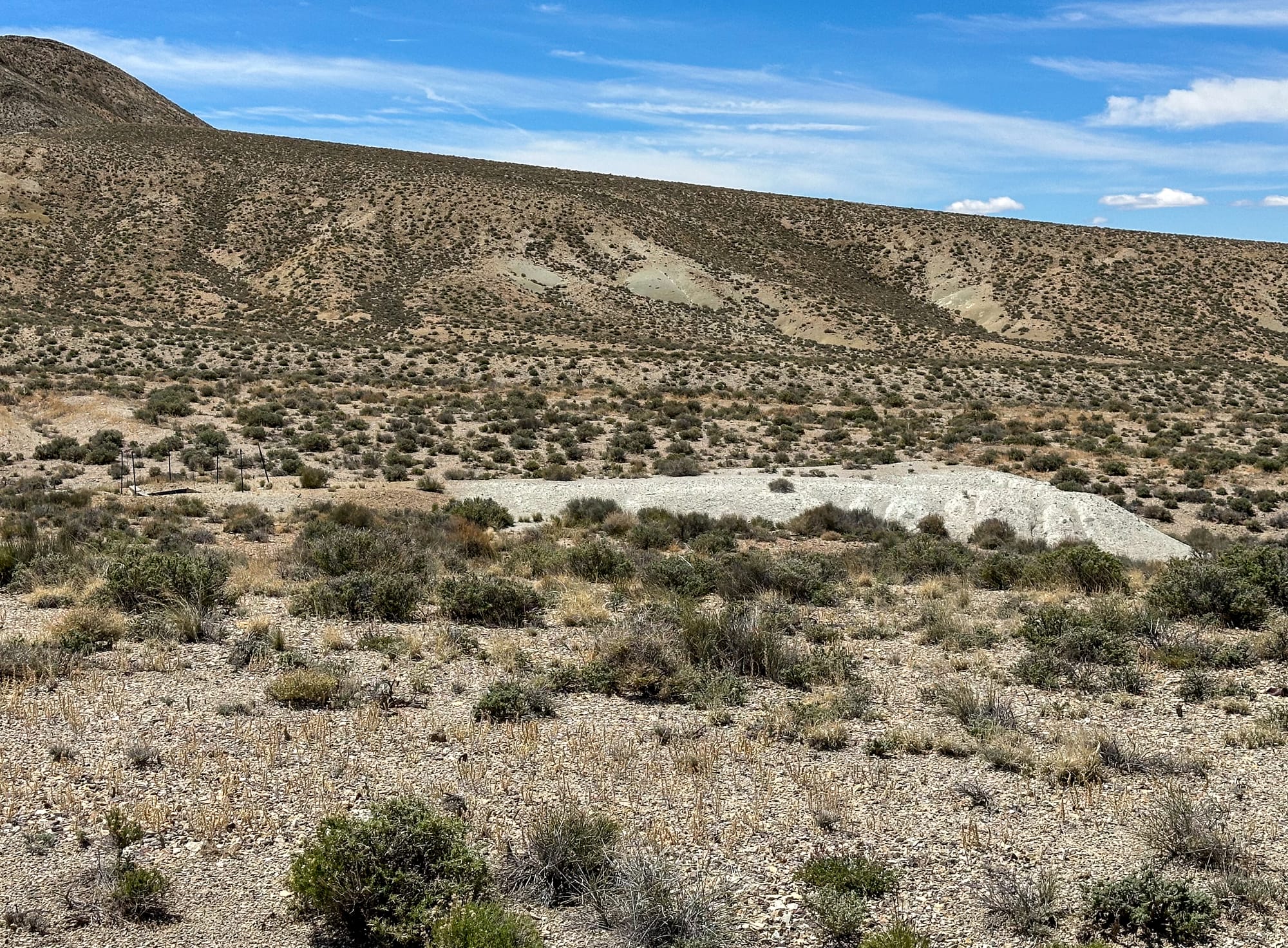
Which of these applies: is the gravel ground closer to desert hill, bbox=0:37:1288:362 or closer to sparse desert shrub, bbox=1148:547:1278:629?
sparse desert shrub, bbox=1148:547:1278:629

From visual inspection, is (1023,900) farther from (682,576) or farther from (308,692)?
(682,576)

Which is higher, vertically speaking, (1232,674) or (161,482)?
(1232,674)

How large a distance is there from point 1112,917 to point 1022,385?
48308mm

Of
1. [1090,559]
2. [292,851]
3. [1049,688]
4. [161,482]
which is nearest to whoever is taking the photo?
[292,851]

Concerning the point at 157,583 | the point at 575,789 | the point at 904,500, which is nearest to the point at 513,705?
the point at 575,789

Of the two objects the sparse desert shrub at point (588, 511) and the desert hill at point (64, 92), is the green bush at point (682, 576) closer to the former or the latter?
the sparse desert shrub at point (588, 511)

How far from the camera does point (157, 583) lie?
12836mm

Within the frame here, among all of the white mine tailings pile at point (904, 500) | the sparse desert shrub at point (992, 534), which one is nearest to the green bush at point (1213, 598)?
the white mine tailings pile at point (904, 500)

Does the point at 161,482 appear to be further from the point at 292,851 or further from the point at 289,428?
the point at 292,851

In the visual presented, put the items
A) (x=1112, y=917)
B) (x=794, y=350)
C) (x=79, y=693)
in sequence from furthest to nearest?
(x=794, y=350) → (x=79, y=693) → (x=1112, y=917)

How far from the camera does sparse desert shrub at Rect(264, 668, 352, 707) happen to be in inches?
388

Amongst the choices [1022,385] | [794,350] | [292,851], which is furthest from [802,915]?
[794,350]

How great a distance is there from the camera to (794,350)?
67.2 m

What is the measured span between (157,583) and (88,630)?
1422 mm
